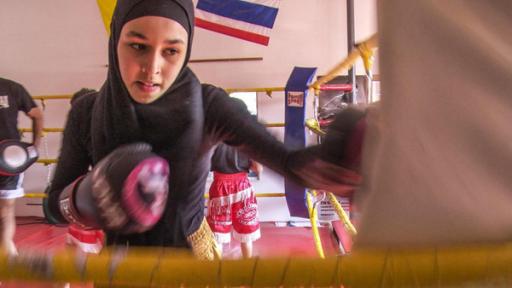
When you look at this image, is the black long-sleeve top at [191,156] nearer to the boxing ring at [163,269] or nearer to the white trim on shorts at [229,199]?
the boxing ring at [163,269]

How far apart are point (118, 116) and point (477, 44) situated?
0.58m

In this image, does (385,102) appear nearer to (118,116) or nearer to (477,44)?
(477,44)

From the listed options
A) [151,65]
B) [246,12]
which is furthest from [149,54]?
[246,12]

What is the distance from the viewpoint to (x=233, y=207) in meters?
2.14

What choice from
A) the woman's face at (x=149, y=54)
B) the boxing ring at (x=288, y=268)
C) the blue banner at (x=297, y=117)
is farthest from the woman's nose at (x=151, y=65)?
the blue banner at (x=297, y=117)

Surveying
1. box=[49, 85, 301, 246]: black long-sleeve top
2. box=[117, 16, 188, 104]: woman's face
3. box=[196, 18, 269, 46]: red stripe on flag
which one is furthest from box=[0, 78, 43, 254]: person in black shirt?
box=[117, 16, 188, 104]: woman's face

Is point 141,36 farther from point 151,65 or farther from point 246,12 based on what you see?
point 246,12

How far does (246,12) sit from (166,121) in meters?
1.99

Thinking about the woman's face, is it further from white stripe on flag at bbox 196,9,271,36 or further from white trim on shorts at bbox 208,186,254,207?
white stripe on flag at bbox 196,9,271,36

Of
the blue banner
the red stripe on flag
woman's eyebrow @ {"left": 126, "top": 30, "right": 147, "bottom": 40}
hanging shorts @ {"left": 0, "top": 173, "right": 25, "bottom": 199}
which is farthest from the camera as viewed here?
the red stripe on flag

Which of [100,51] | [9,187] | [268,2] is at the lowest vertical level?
[9,187]

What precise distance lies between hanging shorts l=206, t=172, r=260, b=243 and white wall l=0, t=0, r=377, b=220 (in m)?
0.82

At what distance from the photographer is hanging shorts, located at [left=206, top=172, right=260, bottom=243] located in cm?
211

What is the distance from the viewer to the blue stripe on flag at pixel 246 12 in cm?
248
